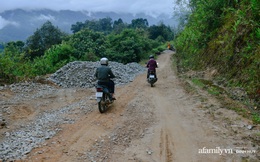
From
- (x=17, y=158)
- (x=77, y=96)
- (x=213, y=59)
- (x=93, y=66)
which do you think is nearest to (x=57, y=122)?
(x=17, y=158)

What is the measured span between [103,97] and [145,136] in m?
2.86

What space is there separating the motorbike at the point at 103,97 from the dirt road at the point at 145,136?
26 cm

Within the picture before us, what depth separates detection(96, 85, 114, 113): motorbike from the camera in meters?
8.30

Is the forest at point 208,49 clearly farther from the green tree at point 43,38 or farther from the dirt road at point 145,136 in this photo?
the green tree at point 43,38

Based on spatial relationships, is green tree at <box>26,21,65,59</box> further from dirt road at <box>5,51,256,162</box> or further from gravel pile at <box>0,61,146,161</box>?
dirt road at <box>5,51,256,162</box>

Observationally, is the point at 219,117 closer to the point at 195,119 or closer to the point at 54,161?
the point at 195,119

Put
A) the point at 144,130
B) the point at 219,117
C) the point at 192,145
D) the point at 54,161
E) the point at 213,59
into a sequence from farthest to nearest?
the point at 213,59
the point at 219,117
the point at 144,130
the point at 192,145
the point at 54,161

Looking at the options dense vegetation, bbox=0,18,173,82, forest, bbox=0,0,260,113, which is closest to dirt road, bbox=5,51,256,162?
forest, bbox=0,0,260,113

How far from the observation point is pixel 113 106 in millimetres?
9422

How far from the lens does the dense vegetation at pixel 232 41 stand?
9.61 m

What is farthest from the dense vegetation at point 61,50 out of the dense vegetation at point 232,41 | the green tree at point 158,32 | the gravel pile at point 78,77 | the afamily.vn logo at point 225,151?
the green tree at point 158,32

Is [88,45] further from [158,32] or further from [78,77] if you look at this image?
[158,32]

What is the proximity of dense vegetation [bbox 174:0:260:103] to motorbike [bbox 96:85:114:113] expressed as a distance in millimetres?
5097

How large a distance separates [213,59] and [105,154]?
1165 cm
